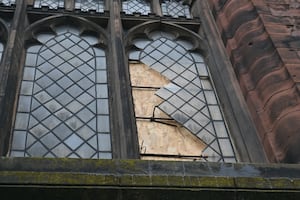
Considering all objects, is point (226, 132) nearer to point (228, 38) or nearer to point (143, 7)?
point (228, 38)

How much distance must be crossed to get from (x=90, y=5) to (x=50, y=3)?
0.57 meters

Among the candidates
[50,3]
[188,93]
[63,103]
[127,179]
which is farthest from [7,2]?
[127,179]


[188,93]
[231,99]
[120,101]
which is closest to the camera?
[120,101]

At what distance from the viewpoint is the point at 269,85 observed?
5934 mm

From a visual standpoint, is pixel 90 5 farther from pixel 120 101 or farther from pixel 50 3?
pixel 120 101

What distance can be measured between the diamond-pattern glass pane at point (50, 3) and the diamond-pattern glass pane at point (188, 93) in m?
1.38

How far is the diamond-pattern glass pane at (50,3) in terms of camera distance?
7.92 meters

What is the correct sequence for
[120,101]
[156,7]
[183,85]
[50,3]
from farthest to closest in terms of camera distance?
[156,7]
[50,3]
[183,85]
[120,101]

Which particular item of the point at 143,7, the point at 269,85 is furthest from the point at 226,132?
the point at 143,7

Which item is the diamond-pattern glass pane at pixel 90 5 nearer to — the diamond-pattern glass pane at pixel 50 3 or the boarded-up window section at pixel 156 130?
the diamond-pattern glass pane at pixel 50 3

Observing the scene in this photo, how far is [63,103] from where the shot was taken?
6.16 m

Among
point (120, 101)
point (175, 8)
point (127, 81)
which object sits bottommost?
point (120, 101)

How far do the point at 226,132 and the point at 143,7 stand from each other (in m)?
2.92

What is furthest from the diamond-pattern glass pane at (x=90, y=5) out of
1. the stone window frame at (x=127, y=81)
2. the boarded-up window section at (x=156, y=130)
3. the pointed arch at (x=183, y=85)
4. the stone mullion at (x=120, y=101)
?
the boarded-up window section at (x=156, y=130)
